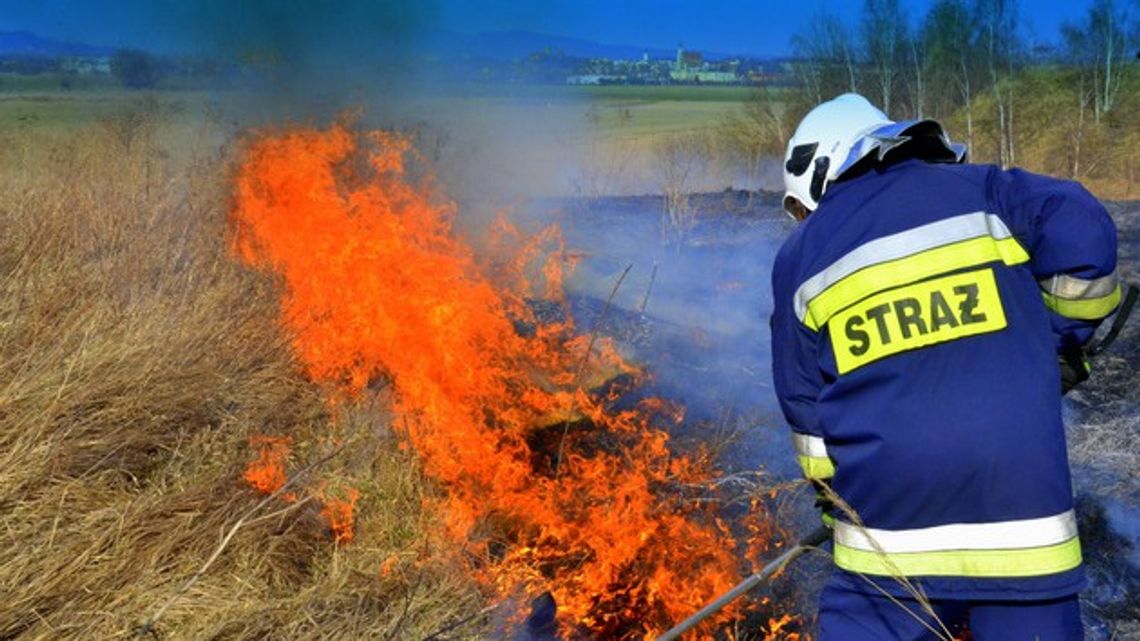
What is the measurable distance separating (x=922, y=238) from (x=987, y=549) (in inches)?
30.1

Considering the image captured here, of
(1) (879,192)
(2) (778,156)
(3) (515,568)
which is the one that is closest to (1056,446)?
(1) (879,192)

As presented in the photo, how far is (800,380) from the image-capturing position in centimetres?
240

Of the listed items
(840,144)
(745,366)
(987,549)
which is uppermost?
(840,144)

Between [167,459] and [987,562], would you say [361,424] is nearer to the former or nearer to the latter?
[167,459]

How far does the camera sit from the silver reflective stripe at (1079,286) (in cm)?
233

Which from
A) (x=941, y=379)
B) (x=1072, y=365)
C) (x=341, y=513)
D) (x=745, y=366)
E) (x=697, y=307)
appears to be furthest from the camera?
(x=697, y=307)

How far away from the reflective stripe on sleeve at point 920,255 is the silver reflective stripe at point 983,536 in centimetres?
58

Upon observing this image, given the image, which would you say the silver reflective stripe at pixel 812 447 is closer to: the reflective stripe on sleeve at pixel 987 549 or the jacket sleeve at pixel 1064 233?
the reflective stripe on sleeve at pixel 987 549

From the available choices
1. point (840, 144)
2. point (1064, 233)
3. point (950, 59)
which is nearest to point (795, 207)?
point (840, 144)

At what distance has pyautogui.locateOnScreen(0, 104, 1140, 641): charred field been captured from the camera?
11.2ft

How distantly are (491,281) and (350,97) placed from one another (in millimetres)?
2438

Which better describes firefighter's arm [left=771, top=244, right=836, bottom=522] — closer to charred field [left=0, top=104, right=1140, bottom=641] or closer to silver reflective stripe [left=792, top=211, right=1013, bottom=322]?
silver reflective stripe [left=792, top=211, right=1013, bottom=322]

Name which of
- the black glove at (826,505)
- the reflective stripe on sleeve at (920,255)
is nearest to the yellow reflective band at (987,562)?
the black glove at (826,505)

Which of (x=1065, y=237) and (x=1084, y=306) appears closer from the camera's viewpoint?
(x=1065, y=237)
